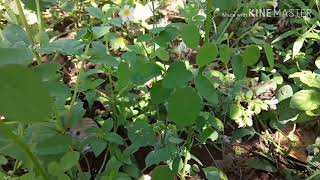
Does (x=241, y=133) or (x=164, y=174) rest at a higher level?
(x=164, y=174)

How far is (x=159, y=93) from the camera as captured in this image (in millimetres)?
1098

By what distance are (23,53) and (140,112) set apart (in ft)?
2.66

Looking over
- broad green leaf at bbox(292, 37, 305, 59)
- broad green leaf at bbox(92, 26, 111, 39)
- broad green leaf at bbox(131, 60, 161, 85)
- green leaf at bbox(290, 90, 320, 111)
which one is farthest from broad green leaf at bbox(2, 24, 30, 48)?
broad green leaf at bbox(292, 37, 305, 59)

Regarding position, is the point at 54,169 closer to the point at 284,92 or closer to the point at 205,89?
the point at 205,89

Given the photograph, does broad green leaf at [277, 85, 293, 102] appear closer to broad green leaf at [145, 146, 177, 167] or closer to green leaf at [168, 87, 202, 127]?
broad green leaf at [145, 146, 177, 167]

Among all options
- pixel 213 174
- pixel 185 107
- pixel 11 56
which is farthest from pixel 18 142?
pixel 213 174

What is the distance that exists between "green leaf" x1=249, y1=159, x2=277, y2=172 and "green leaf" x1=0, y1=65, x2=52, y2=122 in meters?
0.95

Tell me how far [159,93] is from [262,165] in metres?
0.51

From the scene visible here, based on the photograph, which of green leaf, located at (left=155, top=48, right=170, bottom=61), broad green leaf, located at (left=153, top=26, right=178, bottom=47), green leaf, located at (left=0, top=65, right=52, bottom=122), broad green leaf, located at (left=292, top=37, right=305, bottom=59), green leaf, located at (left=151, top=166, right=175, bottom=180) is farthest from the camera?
broad green leaf, located at (left=292, top=37, right=305, bottom=59)

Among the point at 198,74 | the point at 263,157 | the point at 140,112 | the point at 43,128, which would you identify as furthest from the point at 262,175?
the point at 43,128

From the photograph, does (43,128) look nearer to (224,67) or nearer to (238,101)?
(238,101)

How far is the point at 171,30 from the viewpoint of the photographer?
3.84 feet

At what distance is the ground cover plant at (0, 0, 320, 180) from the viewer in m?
0.97

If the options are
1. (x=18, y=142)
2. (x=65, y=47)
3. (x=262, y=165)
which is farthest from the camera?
(x=262, y=165)
